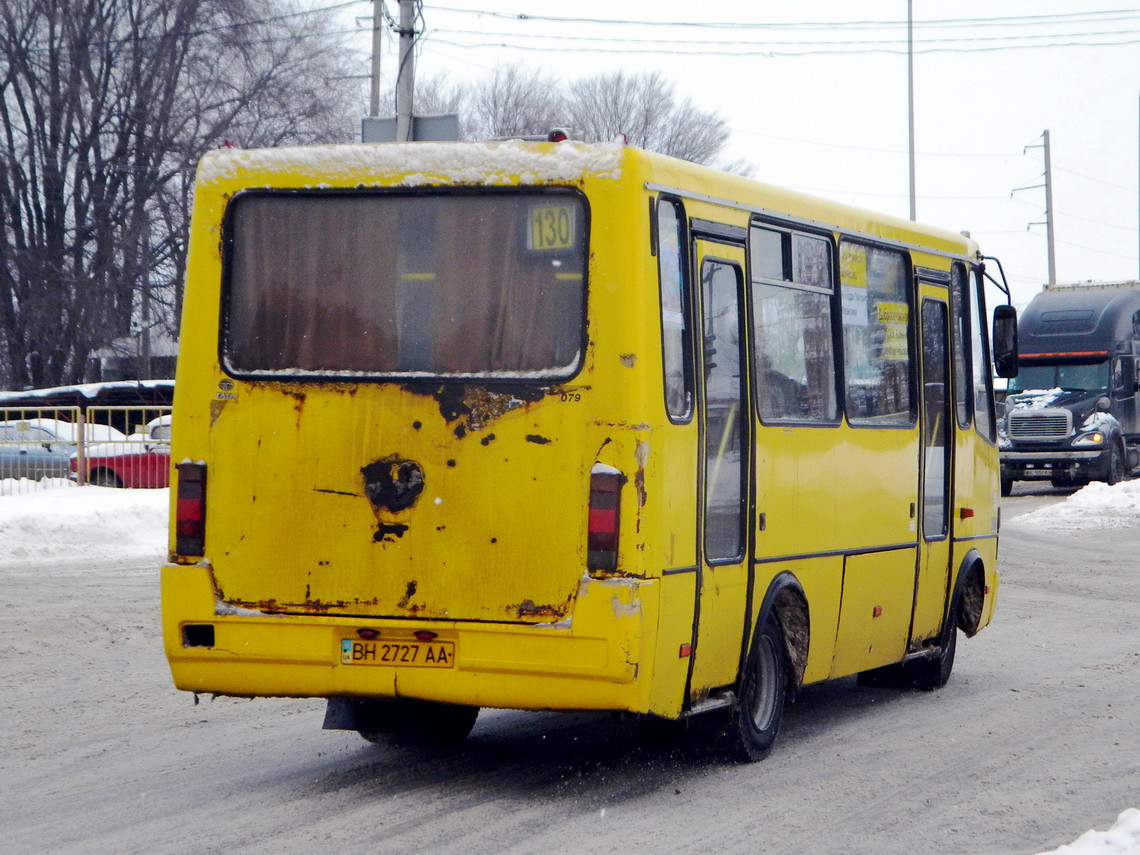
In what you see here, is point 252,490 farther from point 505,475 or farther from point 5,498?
point 5,498

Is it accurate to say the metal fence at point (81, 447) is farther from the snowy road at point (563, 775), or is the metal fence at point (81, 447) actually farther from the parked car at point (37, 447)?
the snowy road at point (563, 775)

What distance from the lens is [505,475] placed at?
22.0ft

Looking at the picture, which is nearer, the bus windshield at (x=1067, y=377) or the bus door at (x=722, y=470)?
the bus door at (x=722, y=470)

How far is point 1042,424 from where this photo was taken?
31203 millimetres

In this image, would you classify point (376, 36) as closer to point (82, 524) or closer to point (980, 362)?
point (82, 524)

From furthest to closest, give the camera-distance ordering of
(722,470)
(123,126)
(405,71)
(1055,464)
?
(123,126)
(1055,464)
(405,71)
(722,470)

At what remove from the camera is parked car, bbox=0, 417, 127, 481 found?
73.9 ft

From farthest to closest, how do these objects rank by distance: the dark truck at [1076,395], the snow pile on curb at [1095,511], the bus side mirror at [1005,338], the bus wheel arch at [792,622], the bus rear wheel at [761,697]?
the dark truck at [1076,395]
the snow pile on curb at [1095,511]
the bus side mirror at [1005,338]
the bus wheel arch at [792,622]
the bus rear wheel at [761,697]

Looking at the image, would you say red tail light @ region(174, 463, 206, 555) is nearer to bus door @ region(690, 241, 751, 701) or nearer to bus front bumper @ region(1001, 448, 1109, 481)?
bus door @ region(690, 241, 751, 701)

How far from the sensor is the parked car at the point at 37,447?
73.9 ft

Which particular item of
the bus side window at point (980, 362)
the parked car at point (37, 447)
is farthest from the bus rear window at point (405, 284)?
the parked car at point (37, 447)

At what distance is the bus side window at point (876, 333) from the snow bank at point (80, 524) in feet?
38.4

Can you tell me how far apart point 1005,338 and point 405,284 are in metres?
5.34

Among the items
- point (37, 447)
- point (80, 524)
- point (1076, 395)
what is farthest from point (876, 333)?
point (1076, 395)
